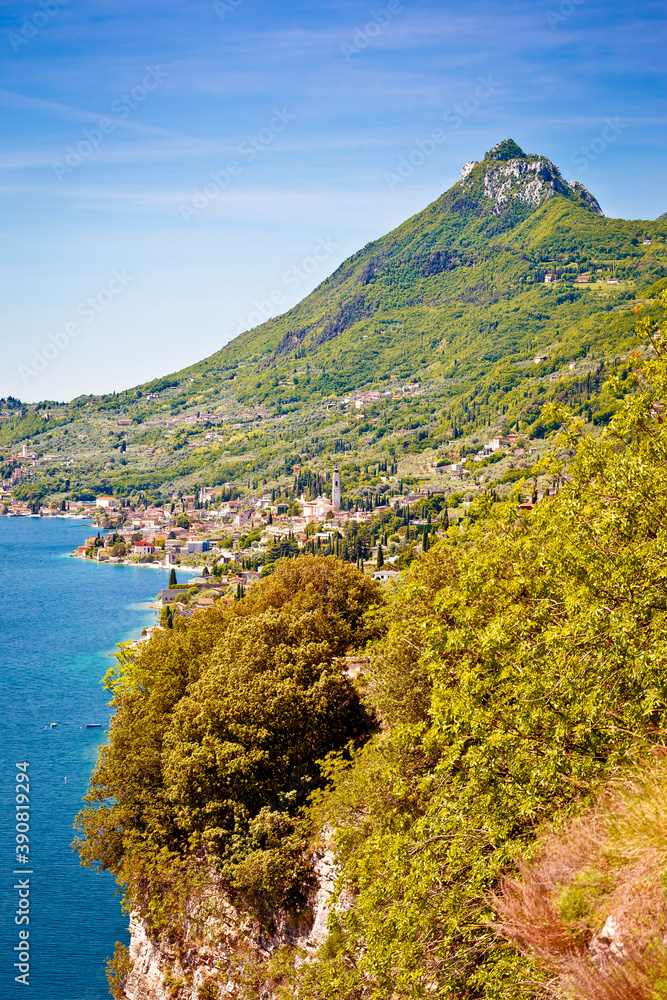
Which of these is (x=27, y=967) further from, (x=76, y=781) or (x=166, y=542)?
(x=166, y=542)

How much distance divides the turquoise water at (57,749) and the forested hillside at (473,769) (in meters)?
11.1

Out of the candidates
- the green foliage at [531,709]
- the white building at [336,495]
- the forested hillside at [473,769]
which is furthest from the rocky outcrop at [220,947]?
the white building at [336,495]

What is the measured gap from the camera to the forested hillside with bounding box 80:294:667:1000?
7.66 meters

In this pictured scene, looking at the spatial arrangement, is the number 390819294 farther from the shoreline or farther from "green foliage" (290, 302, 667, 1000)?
the shoreline

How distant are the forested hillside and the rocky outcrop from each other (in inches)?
5.5

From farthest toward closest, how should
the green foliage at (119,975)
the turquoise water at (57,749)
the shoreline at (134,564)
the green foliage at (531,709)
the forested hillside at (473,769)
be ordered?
the shoreline at (134,564)
the turquoise water at (57,749)
the green foliage at (119,975)
the green foliage at (531,709)
the forested hillside at (473,769)

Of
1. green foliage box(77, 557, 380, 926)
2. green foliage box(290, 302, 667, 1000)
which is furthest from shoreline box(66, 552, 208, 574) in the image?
green foliage box(290, 302, 667, 1000)

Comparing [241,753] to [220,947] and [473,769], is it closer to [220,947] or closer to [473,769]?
[220,947]

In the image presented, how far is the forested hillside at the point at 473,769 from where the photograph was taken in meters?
7.66

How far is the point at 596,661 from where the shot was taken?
9094 mm

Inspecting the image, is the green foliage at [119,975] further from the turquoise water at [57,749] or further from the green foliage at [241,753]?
the turquoise water at [57,749]

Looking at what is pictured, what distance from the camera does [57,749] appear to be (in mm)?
49812

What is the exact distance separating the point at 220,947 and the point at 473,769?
12048mm

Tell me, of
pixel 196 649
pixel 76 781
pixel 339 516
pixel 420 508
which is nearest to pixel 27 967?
pixel 196 649
